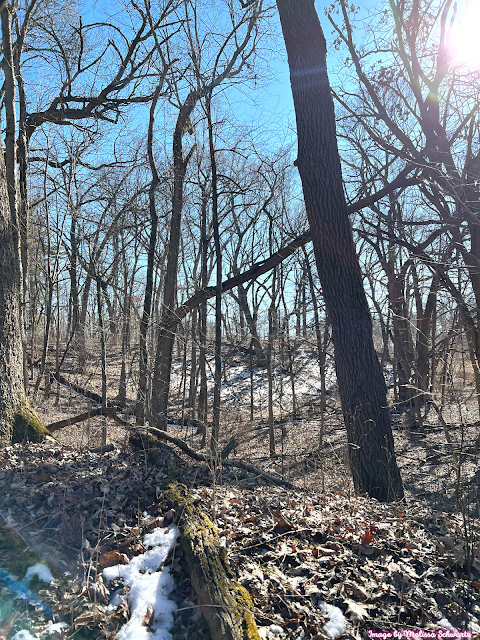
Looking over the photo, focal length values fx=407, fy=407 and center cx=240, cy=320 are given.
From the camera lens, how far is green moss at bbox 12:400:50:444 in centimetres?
480

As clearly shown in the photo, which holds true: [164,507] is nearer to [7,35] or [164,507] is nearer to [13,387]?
[13,387]

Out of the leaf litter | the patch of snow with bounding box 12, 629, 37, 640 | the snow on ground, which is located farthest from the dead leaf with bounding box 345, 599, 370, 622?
the snow on ground

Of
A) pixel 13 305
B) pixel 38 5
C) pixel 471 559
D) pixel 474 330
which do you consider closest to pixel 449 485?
pixel 474 330

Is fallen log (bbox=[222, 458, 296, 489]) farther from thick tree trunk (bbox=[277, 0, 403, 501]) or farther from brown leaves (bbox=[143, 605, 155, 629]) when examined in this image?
brown leaves (bbox=[143, 605, 155, 629])

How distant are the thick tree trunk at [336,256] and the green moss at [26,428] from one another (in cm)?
392

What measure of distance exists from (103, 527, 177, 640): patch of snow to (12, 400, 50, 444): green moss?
8.64 feet

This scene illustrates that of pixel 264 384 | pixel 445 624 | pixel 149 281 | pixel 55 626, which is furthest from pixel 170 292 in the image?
pixel 264 384

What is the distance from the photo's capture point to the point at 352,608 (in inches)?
94.2

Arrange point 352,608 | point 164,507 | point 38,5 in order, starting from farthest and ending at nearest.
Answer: point 38,5
point 164,507
point 352,608

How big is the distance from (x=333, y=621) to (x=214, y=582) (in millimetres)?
709

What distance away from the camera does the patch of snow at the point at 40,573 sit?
8.38 ft

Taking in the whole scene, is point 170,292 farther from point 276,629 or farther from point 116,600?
point 276,629

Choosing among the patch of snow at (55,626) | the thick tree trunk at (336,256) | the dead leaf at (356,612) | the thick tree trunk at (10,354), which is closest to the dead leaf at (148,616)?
the patch of snow at (55,626)

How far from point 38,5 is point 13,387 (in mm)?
9408
